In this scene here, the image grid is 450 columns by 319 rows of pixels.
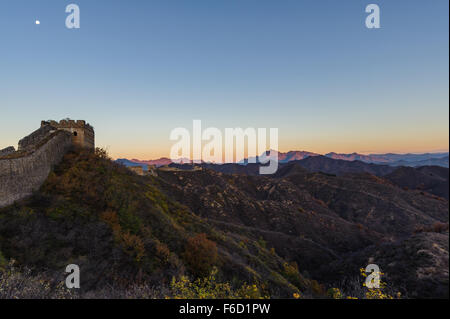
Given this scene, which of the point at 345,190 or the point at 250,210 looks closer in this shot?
the point at 250,210

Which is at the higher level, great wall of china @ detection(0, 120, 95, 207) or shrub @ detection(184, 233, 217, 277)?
great wall of china @ detection(0, 120, 95, 207)

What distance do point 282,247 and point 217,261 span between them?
2772cm

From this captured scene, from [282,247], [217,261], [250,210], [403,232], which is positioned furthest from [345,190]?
[217,261]

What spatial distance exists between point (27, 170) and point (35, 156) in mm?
1168

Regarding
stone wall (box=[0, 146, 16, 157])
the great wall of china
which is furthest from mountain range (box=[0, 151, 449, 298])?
stone wall (box=[0, 146, 16, 157])

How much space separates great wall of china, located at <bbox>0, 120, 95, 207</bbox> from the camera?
397 inches

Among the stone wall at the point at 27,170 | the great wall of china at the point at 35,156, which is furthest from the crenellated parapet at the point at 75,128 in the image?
the stone wall at the point at 27,170

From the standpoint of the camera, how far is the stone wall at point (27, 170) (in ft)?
32.5

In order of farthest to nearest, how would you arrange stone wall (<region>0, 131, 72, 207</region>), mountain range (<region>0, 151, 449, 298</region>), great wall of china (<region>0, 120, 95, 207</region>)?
great wall of china (<region>0, 120, 95, 207</region>), stone wall (<region>0, 131, 72, 207</region>), mountain range (<region>0, 151, 449, 298</region>)

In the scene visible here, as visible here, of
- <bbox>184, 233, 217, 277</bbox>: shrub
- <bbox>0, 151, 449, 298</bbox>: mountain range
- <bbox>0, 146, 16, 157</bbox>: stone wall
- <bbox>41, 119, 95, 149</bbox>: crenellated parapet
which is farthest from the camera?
<bbox>41, 119, 95, 149</bbox>: crenellated parapet

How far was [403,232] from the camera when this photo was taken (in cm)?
5138

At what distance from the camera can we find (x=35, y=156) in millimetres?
12016

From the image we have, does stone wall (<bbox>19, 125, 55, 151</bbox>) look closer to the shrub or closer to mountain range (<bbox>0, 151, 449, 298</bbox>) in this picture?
mountain range (<bbox>0, 151, 449, 298</bbox>)
